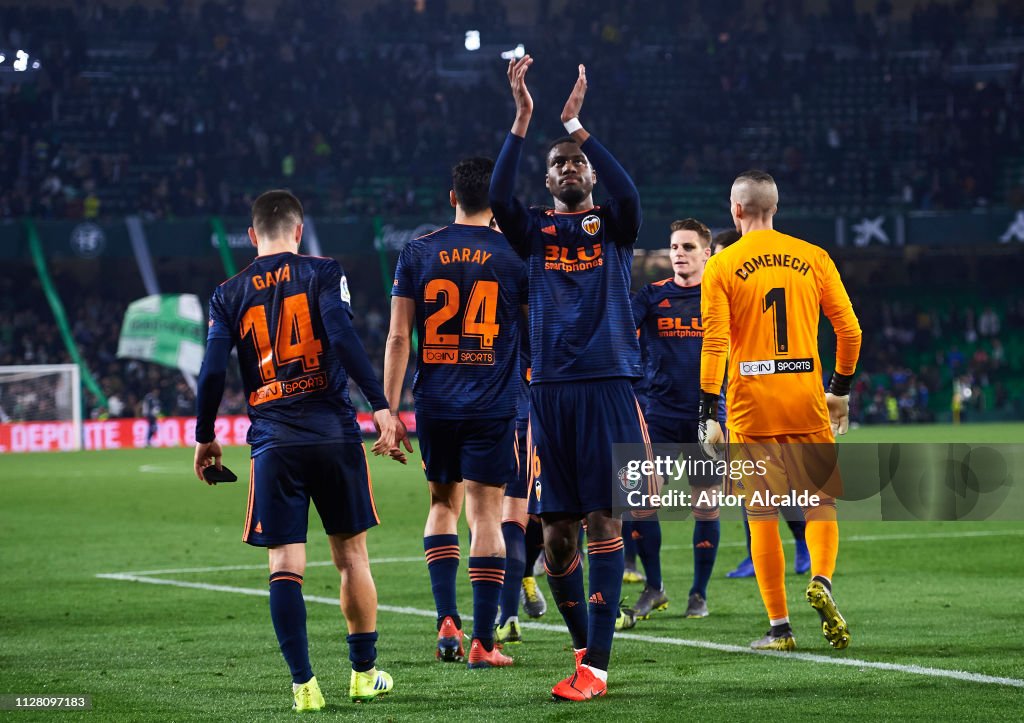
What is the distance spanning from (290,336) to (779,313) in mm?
2436

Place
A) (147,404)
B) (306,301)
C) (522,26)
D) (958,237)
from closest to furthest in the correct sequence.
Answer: (306,301) → (147,404) → (958,237) → (522,26)

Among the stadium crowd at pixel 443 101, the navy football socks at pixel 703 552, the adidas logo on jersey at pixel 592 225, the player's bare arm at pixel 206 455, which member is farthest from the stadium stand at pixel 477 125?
the adidas logo on jersey at pixel 592 225

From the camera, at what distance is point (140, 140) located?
40.6 metres

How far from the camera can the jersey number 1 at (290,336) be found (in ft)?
19.0

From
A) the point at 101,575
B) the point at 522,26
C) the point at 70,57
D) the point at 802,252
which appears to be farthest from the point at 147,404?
the point at 802,252

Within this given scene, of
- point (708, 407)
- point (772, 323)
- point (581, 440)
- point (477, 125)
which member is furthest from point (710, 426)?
point (477, 125)

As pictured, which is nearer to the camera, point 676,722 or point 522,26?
point 676,722

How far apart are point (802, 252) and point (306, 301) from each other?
8.36 feet

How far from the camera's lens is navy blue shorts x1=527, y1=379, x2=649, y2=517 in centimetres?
585

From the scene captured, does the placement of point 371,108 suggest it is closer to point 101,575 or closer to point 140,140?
point 140,140

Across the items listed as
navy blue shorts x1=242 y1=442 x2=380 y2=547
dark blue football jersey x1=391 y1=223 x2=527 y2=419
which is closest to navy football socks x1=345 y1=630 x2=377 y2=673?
navy blue shorts x1=242 y1=442 x2=380 y2=547

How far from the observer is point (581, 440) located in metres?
5.87

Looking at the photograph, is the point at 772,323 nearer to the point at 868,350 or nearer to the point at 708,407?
the point at 708,407

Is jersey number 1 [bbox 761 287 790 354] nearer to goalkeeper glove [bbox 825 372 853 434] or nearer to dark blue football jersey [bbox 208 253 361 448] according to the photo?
goalkeeper glove [bbox 825 372 853 434]
